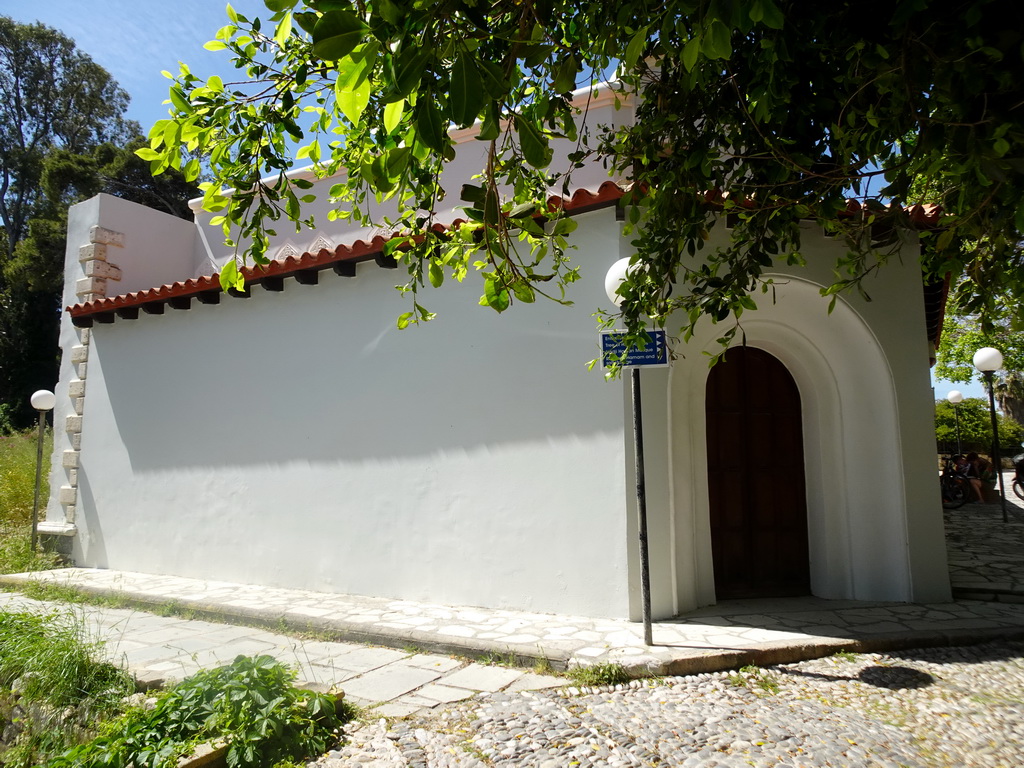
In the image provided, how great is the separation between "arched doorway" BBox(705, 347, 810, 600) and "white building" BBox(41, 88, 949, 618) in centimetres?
2

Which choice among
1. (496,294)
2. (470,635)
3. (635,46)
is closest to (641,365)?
(496,294)

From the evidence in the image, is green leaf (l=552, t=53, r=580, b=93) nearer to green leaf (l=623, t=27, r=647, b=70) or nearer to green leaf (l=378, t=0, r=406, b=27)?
green leaf (l=623, t=27, r=647, b=70)

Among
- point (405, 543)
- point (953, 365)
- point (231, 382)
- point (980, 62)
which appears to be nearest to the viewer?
point (980, 62)

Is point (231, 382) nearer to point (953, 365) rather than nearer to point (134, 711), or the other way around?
point (134, 711)

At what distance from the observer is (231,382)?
7906 mm

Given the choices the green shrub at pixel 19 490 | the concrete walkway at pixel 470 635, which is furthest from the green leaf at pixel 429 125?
the green shrub at pixel 19 490

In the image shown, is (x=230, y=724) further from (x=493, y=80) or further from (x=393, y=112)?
(x=493, y=80)

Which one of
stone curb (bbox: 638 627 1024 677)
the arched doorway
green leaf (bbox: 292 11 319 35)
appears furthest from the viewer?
the arched doorway

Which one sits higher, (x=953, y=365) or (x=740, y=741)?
(x=953, y=365)

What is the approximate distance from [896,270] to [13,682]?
775cm

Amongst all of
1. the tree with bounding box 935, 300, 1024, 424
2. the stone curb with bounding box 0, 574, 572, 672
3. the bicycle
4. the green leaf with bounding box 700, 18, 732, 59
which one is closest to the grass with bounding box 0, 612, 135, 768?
the stone curb with bounding box 0, 574, 572, 672

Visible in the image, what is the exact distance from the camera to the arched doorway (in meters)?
6.36

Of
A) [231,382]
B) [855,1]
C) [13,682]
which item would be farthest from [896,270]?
[13,682]

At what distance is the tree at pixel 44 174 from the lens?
21531 millimetres
